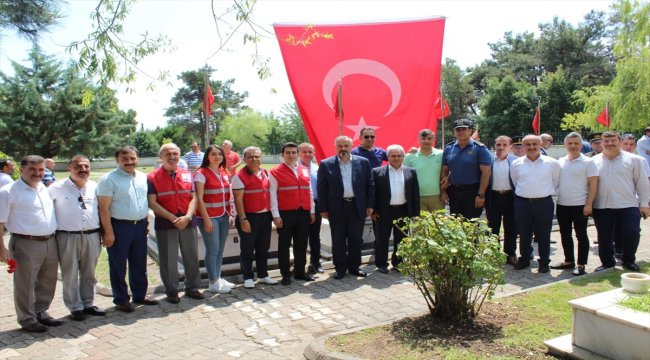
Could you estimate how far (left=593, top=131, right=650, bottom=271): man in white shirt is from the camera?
605cm

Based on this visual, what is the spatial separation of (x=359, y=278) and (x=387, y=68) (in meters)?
3.20

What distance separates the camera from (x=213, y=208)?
19.1 feet

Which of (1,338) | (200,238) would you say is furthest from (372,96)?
(1,338)

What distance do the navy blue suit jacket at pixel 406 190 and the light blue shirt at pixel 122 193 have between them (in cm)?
298

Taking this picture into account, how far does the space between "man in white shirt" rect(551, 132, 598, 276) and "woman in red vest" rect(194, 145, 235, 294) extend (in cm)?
425

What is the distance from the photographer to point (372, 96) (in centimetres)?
751

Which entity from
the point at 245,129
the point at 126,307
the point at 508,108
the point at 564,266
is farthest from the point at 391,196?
the point at 245,129

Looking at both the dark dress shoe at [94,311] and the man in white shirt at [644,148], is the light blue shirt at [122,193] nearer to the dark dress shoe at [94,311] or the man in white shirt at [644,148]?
the dark dress shoe at [94,311]

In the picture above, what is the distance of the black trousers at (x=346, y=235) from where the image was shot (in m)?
6.41

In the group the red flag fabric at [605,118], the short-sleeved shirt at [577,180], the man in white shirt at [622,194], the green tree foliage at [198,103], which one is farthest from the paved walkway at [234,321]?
the green tree foliage at [198,103]

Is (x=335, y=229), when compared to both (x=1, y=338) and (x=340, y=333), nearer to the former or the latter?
(x=340, y=333)

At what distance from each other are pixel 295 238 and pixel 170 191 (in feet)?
5.66

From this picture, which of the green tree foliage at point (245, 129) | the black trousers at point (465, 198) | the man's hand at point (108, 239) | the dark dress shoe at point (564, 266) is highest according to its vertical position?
the green tree foliage at point (245, 129)

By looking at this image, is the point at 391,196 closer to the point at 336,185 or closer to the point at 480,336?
the point at 336,185
